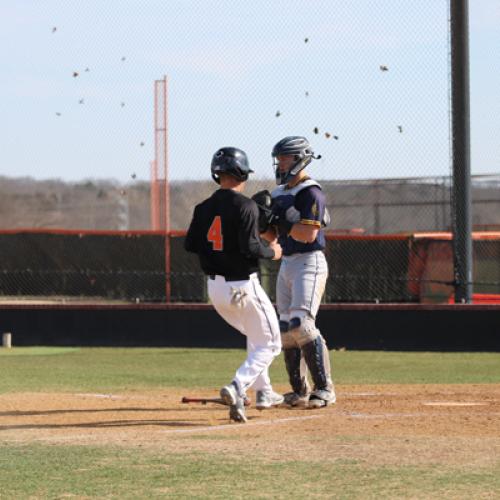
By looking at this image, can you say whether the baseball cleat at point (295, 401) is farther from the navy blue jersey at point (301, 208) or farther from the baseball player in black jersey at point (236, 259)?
the navy blue jersey at point (301, 208)

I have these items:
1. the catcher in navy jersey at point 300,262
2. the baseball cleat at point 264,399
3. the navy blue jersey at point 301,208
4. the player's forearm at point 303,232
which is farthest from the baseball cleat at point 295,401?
the player's forearm at point 303,232

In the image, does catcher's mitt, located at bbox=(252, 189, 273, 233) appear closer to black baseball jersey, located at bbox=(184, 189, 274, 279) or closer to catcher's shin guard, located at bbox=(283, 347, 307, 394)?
black baseball jersey, located at bbox=(184, 189, 274, 279)

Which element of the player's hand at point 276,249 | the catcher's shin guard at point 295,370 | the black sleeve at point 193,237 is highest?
the black sleeve at point 193,237

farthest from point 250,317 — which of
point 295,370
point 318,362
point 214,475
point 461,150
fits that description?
point 461,150

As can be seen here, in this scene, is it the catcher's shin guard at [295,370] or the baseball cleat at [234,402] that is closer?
the baseball cleat at [234,402]

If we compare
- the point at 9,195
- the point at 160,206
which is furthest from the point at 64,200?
the point at 160,206

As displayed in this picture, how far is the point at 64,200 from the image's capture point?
4475cm

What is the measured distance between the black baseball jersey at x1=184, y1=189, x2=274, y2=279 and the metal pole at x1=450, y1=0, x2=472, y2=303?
341 inches

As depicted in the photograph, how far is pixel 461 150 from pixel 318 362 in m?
8.25

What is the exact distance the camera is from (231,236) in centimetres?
864

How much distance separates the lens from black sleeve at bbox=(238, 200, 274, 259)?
8555mm

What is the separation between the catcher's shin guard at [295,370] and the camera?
9.62 meters

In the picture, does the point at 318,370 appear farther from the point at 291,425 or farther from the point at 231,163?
A: the point at 231,163

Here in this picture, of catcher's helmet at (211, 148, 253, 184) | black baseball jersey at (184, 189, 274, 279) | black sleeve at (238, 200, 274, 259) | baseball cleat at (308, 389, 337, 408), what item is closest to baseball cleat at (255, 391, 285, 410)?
baseball cleat at (308, 389, 337, 408)
